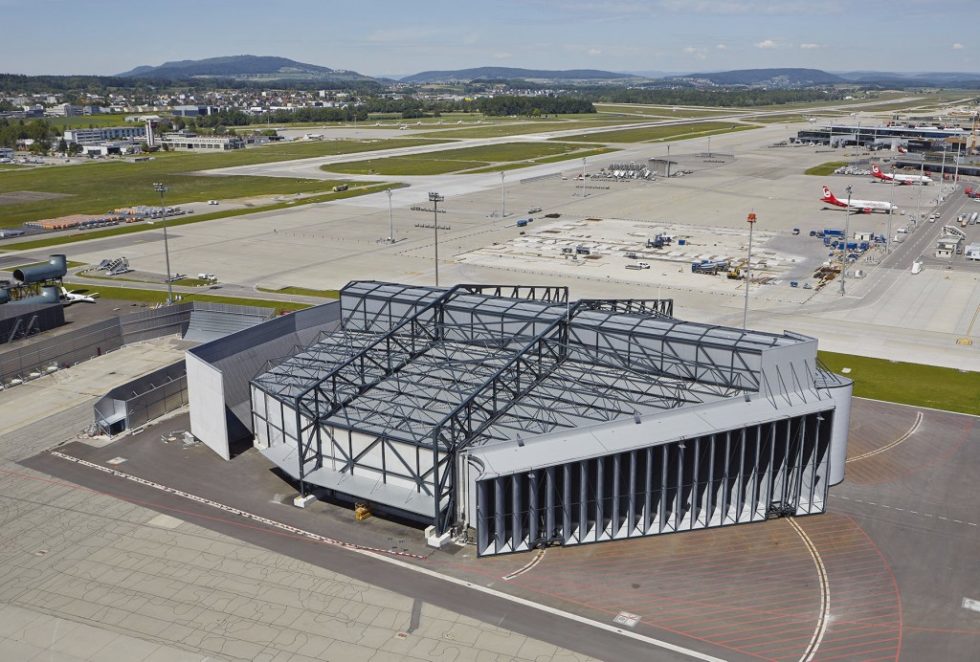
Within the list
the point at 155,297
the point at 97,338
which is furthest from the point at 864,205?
the point at 97,338

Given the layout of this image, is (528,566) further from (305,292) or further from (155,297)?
(155,297)

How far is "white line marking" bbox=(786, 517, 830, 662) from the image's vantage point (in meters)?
37.2

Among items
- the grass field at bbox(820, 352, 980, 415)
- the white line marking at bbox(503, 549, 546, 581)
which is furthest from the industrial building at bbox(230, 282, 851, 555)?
the grass field at bbox(820, 352, 980, 415)

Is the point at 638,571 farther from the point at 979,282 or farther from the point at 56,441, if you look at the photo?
the point at 979,282

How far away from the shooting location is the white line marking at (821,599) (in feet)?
122

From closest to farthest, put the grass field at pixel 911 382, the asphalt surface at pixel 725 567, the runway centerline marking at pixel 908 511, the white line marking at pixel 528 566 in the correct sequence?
the asphalt surface at pixel 725 567 → the white line marking at pixel 528 566 → the runway centerline marking at pixel 908 511 → the grass field at pixel 911 382

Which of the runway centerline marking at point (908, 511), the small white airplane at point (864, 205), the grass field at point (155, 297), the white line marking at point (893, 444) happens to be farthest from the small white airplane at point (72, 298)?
the small white airplane at point (864, 205)

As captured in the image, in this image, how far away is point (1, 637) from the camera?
38.5 m

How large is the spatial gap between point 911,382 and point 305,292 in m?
68.1

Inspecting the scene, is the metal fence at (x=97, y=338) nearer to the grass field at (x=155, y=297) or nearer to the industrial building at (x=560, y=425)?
the grass field at (x=155, y=297)

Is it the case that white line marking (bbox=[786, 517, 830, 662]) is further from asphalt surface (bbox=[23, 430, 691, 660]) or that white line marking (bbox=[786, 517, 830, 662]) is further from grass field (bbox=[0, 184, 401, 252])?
grass field (bbox=[0, 184, 401, 252])

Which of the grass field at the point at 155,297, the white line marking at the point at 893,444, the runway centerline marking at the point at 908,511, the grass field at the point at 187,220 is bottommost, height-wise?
Result: the runway centerline marking at the point at 908,511

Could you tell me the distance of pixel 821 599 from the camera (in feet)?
135

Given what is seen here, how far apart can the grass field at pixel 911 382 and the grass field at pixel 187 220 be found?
392ft
